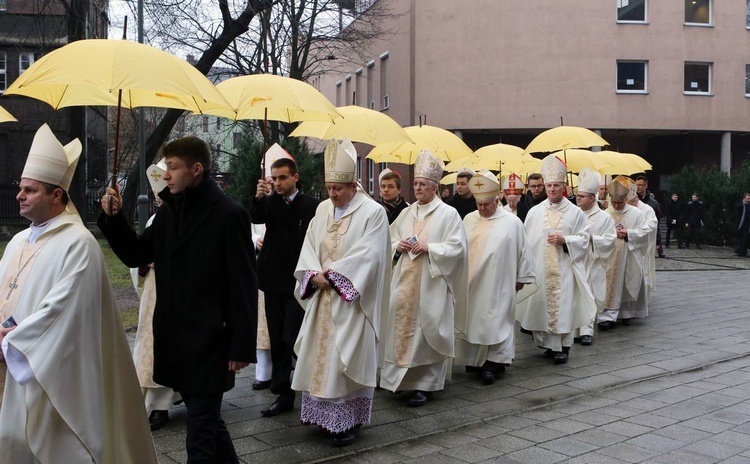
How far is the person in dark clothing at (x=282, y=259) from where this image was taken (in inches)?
263

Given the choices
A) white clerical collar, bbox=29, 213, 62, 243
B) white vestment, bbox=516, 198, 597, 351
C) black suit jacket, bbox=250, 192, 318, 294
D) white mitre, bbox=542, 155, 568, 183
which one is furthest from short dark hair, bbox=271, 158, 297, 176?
white mitre, bbox=542, 155, 568, 183

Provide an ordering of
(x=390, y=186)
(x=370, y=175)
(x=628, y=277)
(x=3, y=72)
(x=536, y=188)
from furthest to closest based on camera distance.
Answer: (x=370, y=175)
(x=3, y=72)
(x=628, y=277)
(x=536, y=188)
(x=390, y=186)

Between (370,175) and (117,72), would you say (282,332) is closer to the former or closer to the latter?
(117,72)

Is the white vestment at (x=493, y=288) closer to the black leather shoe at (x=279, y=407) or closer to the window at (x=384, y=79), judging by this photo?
the black leather shoe at (x=279, y=407)

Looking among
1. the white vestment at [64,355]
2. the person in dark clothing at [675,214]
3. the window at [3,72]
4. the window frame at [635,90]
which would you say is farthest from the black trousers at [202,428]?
the window at [3,72]

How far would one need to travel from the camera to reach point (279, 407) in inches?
261

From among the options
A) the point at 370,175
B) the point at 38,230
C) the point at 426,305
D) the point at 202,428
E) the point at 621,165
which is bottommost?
the point at 202,428

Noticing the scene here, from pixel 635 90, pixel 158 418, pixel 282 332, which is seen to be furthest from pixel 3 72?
pixel 158 418

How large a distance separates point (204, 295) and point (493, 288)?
4.40m

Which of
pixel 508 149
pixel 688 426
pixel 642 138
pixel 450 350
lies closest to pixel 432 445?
pixel 450 350

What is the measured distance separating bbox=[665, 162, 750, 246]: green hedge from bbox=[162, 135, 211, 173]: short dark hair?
25570 mm

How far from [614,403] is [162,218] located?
429cm

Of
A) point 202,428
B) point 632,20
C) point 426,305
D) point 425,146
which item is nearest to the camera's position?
point 202,428

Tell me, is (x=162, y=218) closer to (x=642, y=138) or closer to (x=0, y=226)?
(x=0, y=226)
